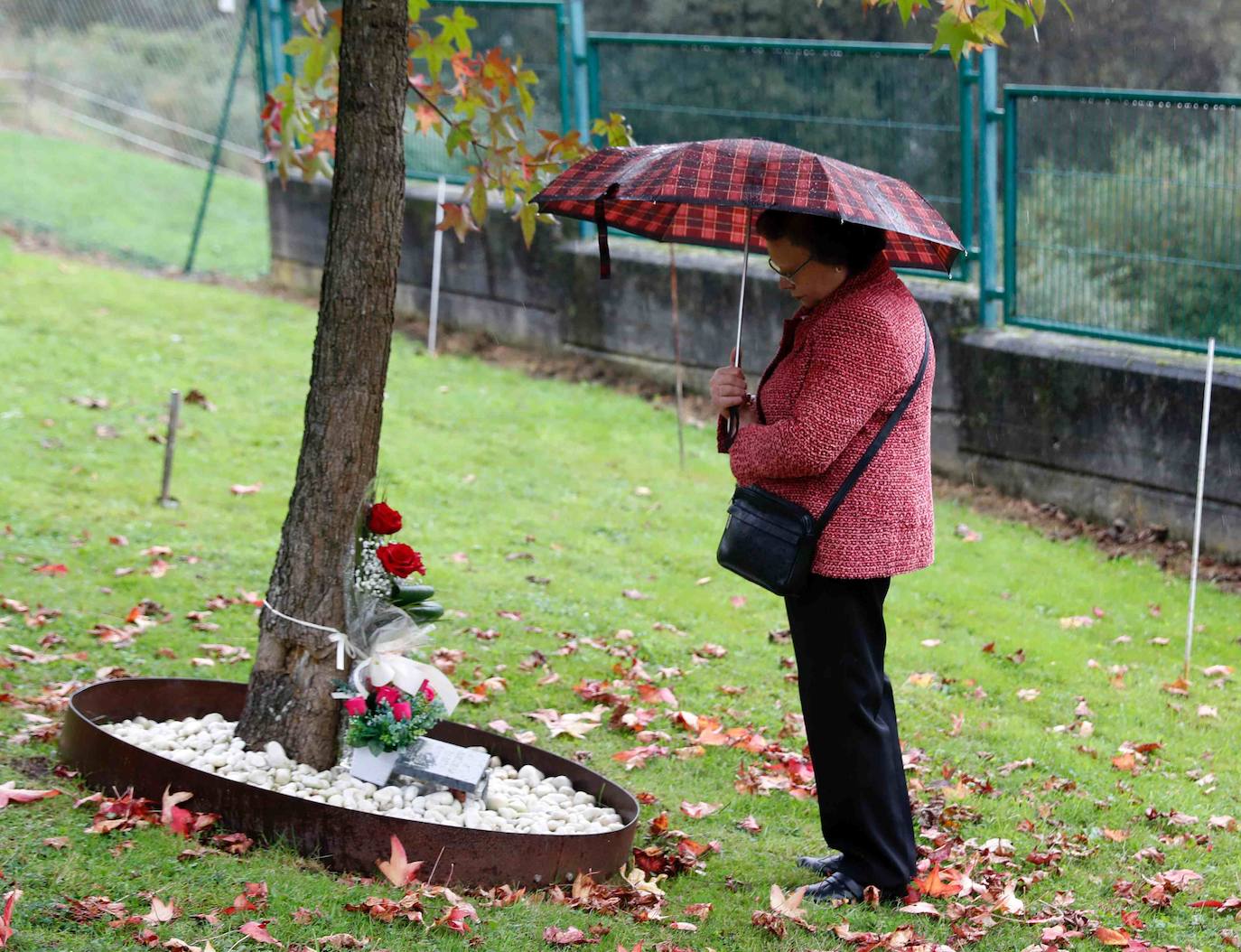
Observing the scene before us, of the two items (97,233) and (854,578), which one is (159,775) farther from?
(97,233)

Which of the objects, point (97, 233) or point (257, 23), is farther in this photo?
point (97, 233)

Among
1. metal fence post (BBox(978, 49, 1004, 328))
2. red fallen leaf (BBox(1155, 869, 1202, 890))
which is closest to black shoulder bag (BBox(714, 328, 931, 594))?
red fallen leaf (BBox(1155, 869, 1202, 890))

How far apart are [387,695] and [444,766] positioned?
30 centimetres

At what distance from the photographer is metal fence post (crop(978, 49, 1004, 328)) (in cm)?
880

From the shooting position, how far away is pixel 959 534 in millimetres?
8398

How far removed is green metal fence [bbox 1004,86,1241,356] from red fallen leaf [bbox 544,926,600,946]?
571 cm

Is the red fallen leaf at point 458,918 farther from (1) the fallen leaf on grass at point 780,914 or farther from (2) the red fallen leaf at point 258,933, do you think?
(1) the fallen leaf on grass at point 780,914

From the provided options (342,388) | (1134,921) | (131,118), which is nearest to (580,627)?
(342,388)

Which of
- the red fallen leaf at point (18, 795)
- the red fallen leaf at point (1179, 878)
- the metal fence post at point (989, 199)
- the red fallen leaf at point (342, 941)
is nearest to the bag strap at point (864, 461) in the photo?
the red fallen leaf at point (342, 941)

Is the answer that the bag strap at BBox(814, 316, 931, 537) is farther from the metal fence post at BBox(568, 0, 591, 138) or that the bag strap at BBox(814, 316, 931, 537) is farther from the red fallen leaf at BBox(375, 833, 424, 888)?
the metal fence post at BBox(568, 0, 591, 138)

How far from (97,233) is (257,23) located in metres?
3.22

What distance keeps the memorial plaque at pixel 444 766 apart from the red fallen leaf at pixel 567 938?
0.75 metres

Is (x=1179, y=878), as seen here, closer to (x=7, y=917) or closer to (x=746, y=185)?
(x=746, y=185)

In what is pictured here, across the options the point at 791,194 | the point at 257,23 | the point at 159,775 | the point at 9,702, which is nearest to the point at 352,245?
the point at 791,194
